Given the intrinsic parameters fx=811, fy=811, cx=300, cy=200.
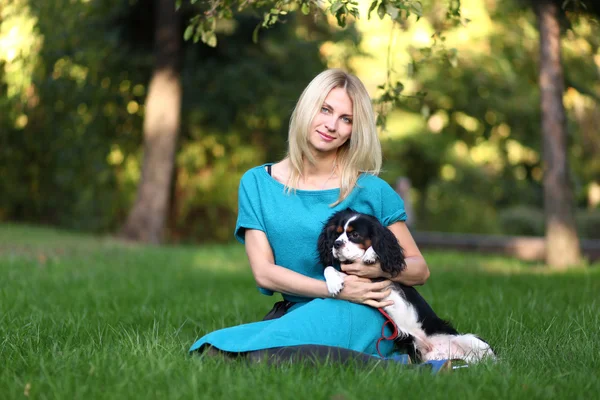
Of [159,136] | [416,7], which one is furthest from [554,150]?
[159,136]

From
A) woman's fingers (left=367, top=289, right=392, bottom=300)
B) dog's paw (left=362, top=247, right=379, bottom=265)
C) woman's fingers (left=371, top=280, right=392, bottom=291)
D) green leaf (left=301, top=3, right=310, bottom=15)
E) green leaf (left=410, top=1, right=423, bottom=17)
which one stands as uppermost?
green leaf (left=410, top=1, right=423, bottom=17)

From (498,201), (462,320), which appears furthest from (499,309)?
(498,201)

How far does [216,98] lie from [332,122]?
41.3ft

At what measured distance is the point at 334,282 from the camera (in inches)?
155

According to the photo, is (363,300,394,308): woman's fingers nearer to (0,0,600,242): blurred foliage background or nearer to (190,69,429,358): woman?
(190,69,429,358): woman

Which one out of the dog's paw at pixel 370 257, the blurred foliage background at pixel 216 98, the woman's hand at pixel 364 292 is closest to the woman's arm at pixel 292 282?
the woman's hand at pixel 364 292

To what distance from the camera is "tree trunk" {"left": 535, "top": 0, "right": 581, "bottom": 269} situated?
34.4 ft

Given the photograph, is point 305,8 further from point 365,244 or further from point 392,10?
point 365,244

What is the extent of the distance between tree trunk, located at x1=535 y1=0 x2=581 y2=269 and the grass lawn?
140 cm

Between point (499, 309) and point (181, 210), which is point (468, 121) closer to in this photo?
point (181, 210)

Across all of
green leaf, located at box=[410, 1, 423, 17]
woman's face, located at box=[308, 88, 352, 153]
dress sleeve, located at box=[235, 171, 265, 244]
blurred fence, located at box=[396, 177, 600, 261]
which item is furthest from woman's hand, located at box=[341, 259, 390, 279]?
blurred fence, located at box=[396, 177, 600, 261]

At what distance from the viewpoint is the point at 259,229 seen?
4309mm

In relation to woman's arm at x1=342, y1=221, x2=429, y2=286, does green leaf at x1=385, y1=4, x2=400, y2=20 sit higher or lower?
higher

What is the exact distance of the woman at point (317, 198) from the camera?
4.12 metres
